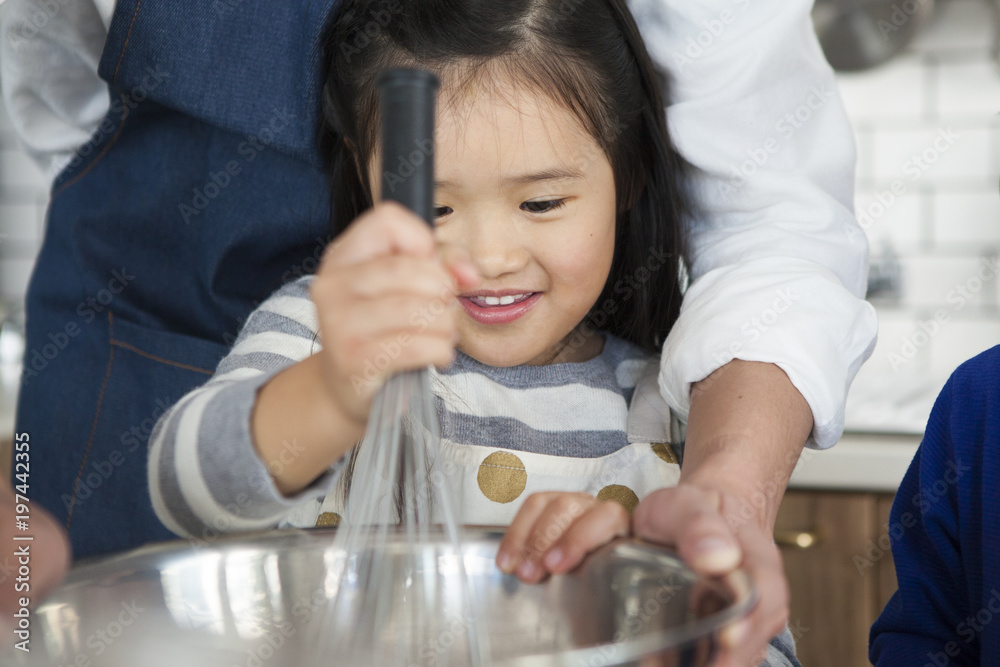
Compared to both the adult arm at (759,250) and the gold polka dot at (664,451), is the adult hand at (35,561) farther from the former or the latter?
the gold polka dot at (664,451)

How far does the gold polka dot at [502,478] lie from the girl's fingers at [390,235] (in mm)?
375

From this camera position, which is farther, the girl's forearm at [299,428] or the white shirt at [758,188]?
the white shirt at [758,188]

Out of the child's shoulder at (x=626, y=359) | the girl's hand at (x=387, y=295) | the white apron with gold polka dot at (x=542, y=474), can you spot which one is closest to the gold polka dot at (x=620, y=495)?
the white apron with gold polka dot at (x=542, y=474)

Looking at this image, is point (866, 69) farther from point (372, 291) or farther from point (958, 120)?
point (372, 291)

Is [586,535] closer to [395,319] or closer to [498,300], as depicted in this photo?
[395,319]

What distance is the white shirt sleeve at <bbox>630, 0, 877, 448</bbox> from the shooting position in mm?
597

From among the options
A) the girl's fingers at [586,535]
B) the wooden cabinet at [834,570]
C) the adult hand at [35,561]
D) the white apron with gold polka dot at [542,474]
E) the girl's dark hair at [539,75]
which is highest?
the girl's dark hair at [539,75]

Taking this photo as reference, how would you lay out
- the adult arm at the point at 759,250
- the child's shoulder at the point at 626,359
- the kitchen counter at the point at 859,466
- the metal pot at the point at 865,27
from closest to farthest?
the adult arm at the point at 759,250 → the child's shoulder at the point at 626,359 → the kitchen counter at the point at 859,466 → the metal pot at the point at 865,27

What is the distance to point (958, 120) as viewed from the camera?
60.2 inches

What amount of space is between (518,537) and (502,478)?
0.28 metres

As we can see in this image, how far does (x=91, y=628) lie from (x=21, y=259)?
158 centimetres

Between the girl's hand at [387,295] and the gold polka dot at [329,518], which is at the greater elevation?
the girl's hand at [387,295]

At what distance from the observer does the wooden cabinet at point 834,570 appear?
105 centimetres

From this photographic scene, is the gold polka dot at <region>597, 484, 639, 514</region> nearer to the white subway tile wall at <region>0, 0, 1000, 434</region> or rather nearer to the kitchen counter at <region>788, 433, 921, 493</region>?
the kitchen counter at <region>788, 433, 921, 493</region>
